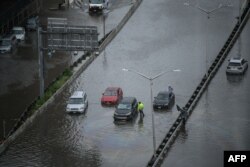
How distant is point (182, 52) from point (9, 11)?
2780 centimetres

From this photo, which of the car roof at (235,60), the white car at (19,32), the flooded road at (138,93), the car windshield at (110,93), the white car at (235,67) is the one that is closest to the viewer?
the flooded road at (138,93)

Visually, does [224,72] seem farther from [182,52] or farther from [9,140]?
[9,140]

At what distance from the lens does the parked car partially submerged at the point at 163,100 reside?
100188 mm

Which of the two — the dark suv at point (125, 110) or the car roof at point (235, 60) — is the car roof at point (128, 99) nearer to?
the dark suv at point (125, 110)

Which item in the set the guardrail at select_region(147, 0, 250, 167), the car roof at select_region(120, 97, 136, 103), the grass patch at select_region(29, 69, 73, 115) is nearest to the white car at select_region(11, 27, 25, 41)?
the grass patch at select_region(29, 69, 73, 115)

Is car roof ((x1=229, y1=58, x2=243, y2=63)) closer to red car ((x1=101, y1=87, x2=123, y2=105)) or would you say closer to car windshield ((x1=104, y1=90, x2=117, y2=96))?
red car ((x1=101, y1=87, x2=123, y2=105))

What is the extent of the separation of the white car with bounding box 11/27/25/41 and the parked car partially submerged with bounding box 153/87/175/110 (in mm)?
35642

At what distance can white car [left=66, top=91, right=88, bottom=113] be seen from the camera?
100312 millimetres

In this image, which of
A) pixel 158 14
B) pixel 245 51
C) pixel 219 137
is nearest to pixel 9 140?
pixel 219 137

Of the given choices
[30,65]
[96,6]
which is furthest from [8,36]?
[96,6]

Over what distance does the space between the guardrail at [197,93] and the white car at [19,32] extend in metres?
28.1

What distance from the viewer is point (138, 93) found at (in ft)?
349

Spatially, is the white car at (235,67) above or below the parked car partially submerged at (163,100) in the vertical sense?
above

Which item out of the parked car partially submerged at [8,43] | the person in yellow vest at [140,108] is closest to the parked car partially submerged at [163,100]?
the person in yellow vest at [140,108]
